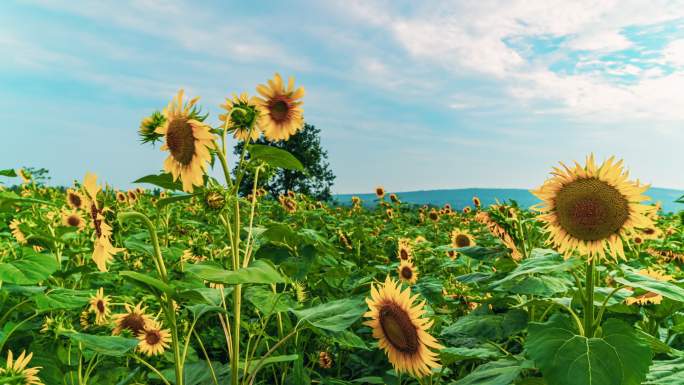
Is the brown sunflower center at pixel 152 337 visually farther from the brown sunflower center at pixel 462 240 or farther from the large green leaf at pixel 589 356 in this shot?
the brown sunflower center at pixel 462 240

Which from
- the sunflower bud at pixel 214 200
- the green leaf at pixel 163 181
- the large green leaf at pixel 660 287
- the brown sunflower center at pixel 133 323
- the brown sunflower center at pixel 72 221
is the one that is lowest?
the brown sunflower center at pixel 133 323

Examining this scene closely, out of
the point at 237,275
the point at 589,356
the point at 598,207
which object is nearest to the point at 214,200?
the point at 237,275

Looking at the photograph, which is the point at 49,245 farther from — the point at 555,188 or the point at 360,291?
the point at 555,188

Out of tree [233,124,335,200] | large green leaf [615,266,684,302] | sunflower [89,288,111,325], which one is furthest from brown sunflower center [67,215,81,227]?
tree [233,124,335,200]

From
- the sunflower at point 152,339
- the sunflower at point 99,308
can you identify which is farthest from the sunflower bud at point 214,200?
the sunflower at point 99,308

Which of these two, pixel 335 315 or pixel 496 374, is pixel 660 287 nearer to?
pixel 496 374

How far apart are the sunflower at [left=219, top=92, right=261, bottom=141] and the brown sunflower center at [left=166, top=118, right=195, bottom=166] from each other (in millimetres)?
279

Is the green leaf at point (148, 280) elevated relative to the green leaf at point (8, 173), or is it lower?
lower

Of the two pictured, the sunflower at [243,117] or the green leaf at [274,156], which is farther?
the sunflower at [243,117]

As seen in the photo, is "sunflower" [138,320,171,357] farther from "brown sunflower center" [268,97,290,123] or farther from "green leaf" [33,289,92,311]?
"brown sunflower center" [268,97,290,123]

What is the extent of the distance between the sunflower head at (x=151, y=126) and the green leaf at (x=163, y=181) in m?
0.21

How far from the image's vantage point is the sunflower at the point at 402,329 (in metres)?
1.95

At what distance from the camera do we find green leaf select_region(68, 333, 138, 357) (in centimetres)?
192

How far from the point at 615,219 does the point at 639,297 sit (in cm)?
64
